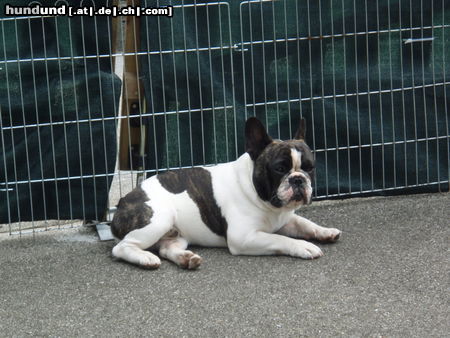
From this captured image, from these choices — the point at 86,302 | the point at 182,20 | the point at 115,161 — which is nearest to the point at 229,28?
the point at 182,20

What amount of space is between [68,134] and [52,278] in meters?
1.02

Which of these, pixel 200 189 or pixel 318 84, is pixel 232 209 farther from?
pixel 318 84

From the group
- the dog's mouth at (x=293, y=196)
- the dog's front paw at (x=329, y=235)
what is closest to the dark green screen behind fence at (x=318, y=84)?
the dog's front paw at (x=329, y=235)

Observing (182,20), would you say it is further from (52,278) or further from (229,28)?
(52,278)

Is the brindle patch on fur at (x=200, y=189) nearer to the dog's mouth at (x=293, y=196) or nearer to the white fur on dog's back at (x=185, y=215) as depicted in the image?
the white fur on dog's back at (x=185, y=215)

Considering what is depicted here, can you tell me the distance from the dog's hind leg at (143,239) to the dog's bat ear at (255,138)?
1.86ft

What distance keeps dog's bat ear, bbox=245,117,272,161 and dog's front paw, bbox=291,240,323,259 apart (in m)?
0.53

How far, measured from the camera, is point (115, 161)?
5.58 meters

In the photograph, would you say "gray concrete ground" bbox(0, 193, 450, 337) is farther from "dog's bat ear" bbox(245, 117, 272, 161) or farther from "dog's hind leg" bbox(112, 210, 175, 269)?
"dog's bat ear" bbox(245, 117, 272, 161)

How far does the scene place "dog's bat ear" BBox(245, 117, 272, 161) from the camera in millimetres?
4977

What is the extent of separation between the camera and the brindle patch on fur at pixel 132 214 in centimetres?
496

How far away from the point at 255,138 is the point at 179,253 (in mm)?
735

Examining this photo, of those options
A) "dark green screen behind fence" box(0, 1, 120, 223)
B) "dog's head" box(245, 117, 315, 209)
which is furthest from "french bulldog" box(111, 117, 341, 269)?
"dark green screen behind fence" box(0, 1, 120, 223)

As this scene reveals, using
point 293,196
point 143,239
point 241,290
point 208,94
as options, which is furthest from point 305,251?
point 208,94
